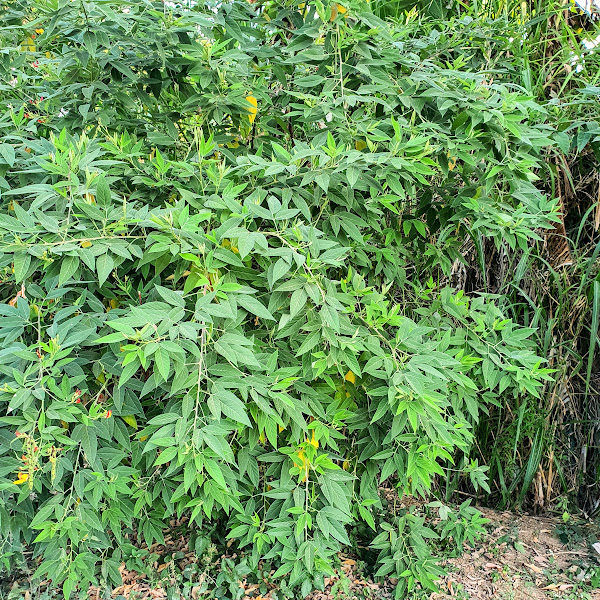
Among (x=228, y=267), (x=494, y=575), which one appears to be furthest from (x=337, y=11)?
(x=494, y=575)

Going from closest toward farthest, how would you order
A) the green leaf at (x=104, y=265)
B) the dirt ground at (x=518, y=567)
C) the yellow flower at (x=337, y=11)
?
1. the green leaf at (x=104, y=265)
2. the yellow flower at (x=337, y=11)
3. the dirt ground at (x=518, y=567)

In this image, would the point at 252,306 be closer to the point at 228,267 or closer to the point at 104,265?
the point at 228,267

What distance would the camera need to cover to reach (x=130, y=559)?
7.92 ft

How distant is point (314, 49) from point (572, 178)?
186cm

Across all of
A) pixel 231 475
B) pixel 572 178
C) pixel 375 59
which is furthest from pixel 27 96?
pixel 572 178

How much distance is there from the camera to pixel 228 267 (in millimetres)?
1676

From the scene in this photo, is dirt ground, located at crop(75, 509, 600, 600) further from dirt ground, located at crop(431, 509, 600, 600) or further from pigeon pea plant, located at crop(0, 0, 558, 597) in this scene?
pigeon pea plant, located at crop(0, 0, 558, 597)

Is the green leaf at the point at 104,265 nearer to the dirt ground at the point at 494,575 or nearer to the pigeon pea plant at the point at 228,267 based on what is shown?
the pigeon pea plant at the point at 228,267

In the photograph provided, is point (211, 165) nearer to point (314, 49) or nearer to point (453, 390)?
point (314, 49)

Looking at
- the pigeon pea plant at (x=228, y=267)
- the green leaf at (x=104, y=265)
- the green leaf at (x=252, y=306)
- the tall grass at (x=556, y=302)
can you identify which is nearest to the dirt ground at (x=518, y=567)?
the tall grass at (x=556, y=302)

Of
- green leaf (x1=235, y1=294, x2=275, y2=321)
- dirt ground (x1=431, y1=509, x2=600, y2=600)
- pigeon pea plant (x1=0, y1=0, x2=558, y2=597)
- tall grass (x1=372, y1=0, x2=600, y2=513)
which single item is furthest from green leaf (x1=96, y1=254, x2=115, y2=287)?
dirt ground (x1=431, y1=509, x2=600, y2=600)

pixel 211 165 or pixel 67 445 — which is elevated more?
pixel 211 165

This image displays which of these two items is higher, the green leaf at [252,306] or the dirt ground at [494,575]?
the green leaf at [252,306]

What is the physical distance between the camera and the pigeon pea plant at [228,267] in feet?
4.83
